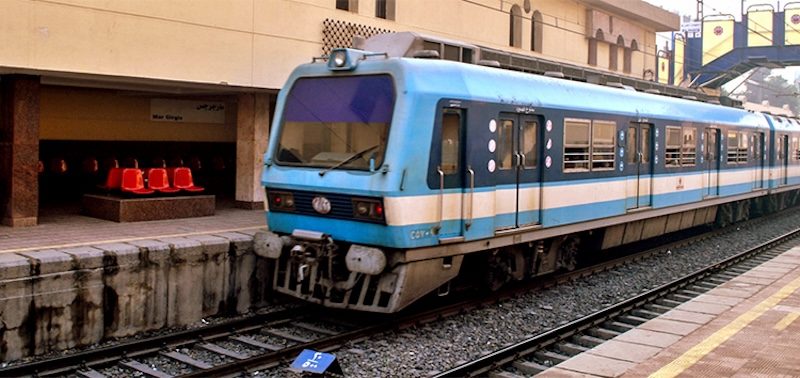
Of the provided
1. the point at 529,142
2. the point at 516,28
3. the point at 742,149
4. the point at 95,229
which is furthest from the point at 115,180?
the point at 742,149

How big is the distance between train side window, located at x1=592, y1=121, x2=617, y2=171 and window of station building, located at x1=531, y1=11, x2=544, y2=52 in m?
8.22

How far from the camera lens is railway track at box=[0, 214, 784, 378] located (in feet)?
23.5

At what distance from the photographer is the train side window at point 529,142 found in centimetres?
991

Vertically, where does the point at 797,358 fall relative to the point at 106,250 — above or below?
below

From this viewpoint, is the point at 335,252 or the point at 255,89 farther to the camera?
the point at 255,89

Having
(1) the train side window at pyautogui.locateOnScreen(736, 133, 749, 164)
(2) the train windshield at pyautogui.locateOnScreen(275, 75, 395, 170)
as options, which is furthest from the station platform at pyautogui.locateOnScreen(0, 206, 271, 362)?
(1) the train side window at pyautogui.locateOnScreen(736, 133, 749, 164)

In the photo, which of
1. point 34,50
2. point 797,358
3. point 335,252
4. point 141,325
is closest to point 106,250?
point 141,325

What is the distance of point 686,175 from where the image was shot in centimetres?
1497

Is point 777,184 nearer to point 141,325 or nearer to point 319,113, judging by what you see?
point 319,113

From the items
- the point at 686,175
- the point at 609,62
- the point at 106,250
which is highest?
the point at 609,62

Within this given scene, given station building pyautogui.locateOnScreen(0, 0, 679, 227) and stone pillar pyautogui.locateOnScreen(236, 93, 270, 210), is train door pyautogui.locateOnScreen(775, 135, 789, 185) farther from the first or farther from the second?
stone pillar pyautogui.locateOnScreen(236, 93, 270, 210)

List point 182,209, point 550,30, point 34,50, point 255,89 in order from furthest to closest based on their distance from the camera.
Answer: point 550,30, point 255,89, point 182,209, point 34,50

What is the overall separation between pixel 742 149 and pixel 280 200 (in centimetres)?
1285

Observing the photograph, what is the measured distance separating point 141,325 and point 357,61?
12.2 ft
